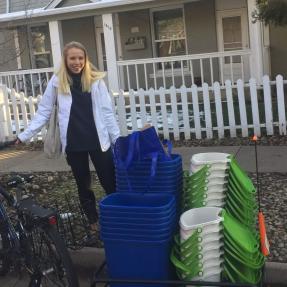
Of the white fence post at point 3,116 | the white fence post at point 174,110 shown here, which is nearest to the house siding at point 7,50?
the white fence post at point 3,116

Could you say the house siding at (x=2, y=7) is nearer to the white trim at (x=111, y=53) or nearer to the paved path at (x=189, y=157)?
the white trim at (x=111, y=53)

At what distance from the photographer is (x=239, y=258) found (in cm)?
321

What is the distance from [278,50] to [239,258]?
486 inches

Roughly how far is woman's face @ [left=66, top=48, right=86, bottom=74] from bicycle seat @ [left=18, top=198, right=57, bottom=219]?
1.25 m

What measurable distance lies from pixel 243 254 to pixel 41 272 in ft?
4.34

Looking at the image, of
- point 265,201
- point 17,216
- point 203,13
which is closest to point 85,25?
point 203,13

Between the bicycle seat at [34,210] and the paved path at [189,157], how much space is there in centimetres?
362

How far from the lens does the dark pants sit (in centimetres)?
461

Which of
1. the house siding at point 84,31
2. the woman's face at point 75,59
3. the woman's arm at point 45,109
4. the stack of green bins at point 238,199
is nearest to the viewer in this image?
the stack of green bins at point 238,199

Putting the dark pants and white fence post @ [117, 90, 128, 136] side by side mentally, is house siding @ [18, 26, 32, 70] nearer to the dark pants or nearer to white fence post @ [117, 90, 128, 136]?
white fence post @ [117, 90, 128, 136]

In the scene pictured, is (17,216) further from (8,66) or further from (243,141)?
(8,66)

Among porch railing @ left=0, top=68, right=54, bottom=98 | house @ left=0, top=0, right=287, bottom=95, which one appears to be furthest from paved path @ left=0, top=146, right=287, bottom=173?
house @ left=0, top=0, right=287, bottom=95

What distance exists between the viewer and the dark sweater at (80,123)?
4.47 m

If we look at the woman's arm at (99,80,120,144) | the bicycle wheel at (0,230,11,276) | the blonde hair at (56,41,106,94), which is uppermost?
the blonde hair at (56,41,106,94)
